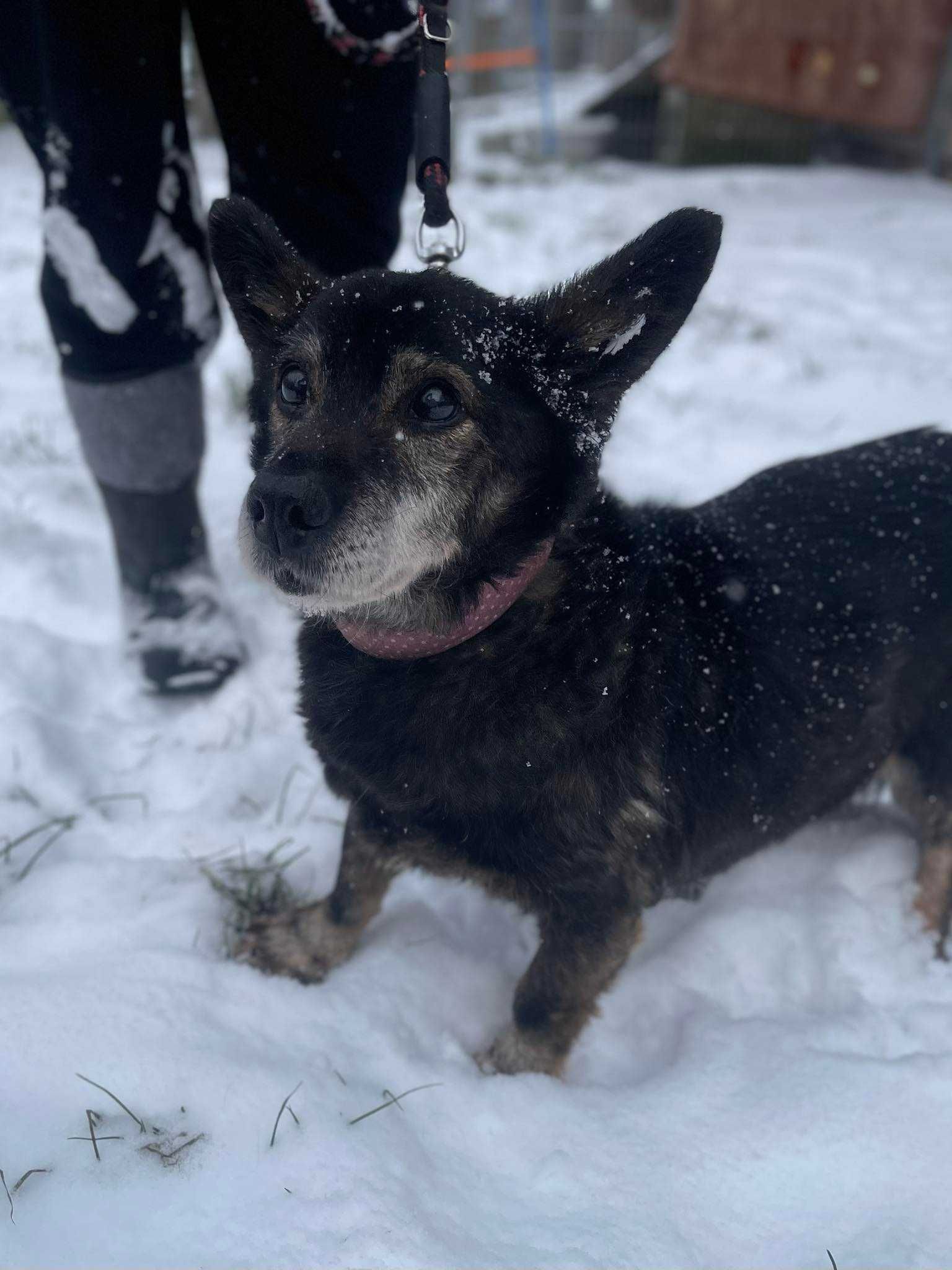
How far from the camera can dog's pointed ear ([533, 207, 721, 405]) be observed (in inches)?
57.7

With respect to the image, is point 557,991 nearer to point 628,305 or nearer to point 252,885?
point 252,885

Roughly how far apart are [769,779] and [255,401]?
1.36 meters

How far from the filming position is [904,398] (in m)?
4.25

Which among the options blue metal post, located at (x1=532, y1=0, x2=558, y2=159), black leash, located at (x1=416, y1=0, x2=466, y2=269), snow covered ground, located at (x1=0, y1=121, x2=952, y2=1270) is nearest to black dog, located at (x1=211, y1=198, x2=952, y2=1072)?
snow covered ground, located at (x1=0, y1=121, x2=952, y2=1270)

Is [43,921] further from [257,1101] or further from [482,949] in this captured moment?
[482,949]

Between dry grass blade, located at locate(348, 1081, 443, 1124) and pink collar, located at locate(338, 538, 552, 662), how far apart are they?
80 centimetres

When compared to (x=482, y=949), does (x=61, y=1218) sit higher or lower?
higher

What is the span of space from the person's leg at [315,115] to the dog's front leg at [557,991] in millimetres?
1834

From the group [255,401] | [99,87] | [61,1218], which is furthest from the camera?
[99,87]

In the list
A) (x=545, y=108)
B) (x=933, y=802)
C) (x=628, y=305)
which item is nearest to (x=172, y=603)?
(x=628, y=305)

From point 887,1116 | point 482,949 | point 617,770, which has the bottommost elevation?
point 482,949

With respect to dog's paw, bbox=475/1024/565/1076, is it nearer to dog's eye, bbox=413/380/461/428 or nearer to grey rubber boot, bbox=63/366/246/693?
dog's eye, bbox=413/380/461/428

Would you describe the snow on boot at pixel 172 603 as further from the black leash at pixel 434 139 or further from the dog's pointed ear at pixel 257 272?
the black leash at pixel 434 139

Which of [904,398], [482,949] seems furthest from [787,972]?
[904,398]
